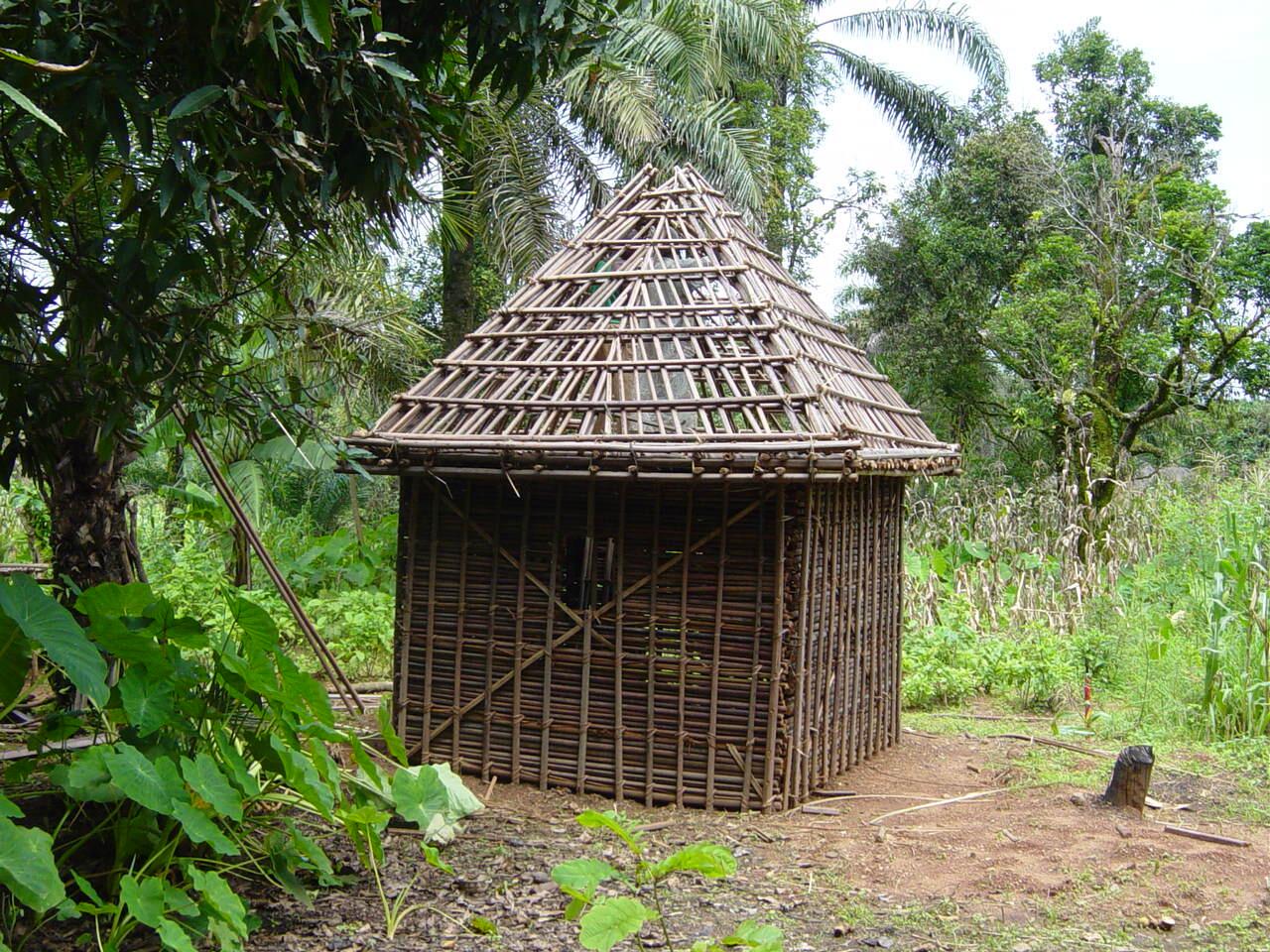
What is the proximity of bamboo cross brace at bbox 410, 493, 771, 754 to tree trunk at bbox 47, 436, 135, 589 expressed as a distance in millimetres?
1756

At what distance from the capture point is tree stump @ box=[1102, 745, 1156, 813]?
20.2 feet

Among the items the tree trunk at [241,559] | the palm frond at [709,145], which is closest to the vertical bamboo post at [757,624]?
the tree trunk at [241,559]

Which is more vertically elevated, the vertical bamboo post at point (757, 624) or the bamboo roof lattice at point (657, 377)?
the bamboo roof lattice at point (657, 377)

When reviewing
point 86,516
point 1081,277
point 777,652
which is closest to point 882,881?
point 777,652

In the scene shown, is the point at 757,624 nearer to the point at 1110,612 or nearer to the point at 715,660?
the point at 715,660

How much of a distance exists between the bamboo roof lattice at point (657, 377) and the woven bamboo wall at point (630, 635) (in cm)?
33

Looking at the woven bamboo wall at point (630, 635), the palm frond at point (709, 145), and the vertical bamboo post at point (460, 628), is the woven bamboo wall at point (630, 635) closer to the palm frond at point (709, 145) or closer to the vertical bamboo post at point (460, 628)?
the vertical bamboo post at point (460, 628)

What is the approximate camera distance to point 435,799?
5215 millimetres

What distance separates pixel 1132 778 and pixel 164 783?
4843 mm

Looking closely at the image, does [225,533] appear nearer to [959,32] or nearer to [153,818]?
[153,818]

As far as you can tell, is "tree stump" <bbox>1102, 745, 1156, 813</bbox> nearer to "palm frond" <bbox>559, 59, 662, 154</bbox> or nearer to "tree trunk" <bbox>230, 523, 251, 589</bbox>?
"tree trunk" <bbox>230, 523, 251, 589</bbox>

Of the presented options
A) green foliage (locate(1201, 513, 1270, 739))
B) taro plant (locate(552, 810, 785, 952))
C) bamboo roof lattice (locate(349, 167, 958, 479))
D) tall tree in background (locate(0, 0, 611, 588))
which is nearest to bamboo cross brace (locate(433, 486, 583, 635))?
bamboo roof lattice (locate(349, 167, 958, 479))

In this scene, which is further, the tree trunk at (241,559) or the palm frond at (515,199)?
the palm frond at (515,199)

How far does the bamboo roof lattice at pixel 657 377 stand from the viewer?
5.91 metres
